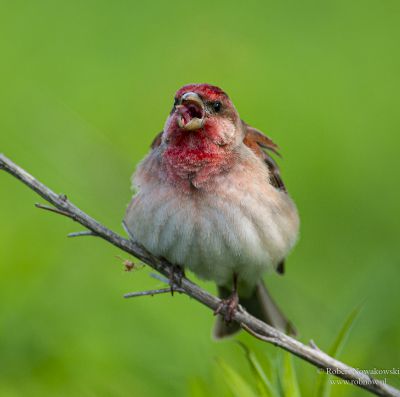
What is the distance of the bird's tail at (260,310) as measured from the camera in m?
5.78

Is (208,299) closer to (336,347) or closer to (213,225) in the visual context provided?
(213,225)

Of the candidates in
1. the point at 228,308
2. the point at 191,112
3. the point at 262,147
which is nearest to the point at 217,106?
the point at 191,112

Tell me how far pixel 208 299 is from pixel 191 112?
98cm

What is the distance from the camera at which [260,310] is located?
5.94m

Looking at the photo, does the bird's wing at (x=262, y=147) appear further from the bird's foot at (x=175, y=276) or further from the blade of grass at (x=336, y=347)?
the blade of grass at (x=336, y=347)

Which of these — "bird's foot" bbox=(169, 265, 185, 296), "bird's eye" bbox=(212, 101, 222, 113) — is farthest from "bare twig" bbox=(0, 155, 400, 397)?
"bird's eye" bbox=(212, 101, 222, 113)

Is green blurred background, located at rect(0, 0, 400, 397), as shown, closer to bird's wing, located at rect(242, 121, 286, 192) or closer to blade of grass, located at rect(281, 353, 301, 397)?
blade of grass, located at rect(281, 353, 301, 397)

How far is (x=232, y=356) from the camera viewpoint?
563 centimetres

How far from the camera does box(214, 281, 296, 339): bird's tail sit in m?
5.78

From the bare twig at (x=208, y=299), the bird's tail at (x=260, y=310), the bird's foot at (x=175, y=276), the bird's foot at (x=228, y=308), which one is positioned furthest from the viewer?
the bird's tail at (x=260, y=310)

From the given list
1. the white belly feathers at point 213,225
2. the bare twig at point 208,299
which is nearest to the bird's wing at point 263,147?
the white belly feathers at point 213,225

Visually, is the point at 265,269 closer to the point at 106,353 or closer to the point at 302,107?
the point at 106,353

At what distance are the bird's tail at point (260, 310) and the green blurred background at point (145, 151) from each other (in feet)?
0.33

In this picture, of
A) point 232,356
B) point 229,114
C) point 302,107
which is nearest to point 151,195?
point 229,114
